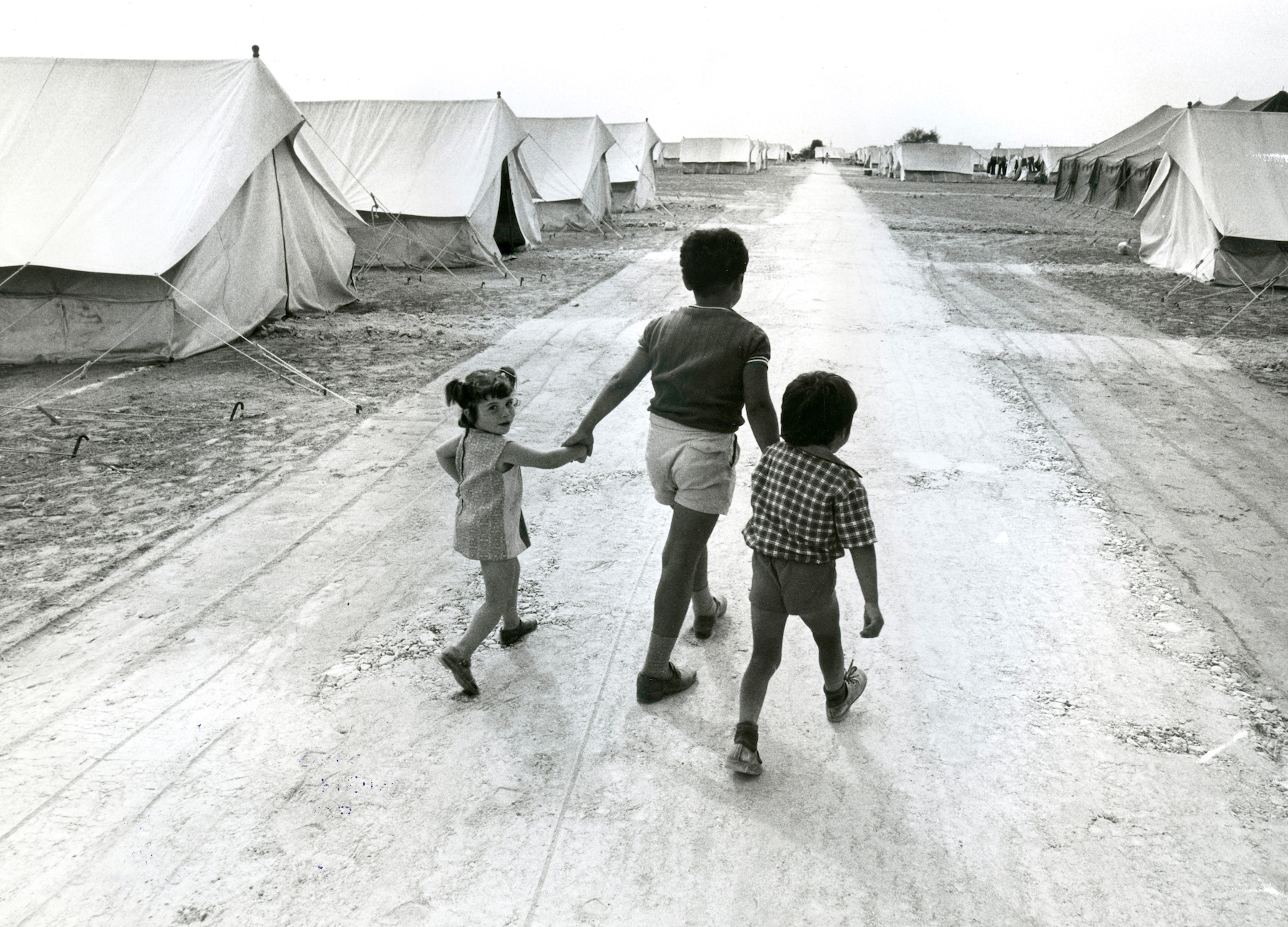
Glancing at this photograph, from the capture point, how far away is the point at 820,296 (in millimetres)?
11477

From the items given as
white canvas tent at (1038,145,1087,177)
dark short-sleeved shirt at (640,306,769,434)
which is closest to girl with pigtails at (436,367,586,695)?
dark short-sleeved shirt at (640,306,769,434)

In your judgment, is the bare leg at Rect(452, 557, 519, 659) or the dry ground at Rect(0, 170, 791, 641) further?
the dry ground at Rect(0, 170, 791, 641)

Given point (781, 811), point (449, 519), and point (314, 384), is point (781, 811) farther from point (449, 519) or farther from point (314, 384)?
point (314, 384)

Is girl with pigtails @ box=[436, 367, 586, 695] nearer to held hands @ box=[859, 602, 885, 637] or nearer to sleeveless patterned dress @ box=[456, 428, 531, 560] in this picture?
sleeveless patterned dress @ box=[456, 428, 531, 560]

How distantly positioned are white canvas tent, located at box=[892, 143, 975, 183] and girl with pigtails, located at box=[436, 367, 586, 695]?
196ft

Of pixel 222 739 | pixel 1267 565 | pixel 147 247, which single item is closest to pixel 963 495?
pixel 1267 565

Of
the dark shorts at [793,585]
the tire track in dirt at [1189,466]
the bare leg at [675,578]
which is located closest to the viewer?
the dark shorts at [793,585]

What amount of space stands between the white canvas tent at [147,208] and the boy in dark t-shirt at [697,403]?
264 inches

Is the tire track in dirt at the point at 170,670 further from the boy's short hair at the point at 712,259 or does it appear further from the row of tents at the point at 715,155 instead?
the row of tents at the point at 715,155

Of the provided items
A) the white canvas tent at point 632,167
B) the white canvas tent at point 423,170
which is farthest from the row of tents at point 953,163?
the white canvas tent at point 423,170

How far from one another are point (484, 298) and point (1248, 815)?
1052 cm

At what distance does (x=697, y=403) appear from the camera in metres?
2.97

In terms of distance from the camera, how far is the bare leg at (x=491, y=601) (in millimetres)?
3240

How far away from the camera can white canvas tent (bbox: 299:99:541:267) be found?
14.6 meters
